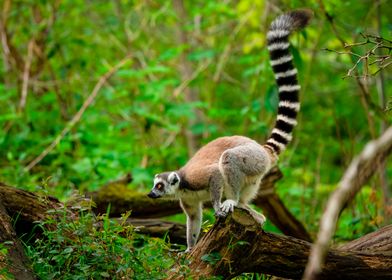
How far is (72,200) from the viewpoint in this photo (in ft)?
16.6

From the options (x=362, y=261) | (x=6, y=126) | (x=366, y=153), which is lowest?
(x=6, y=126)

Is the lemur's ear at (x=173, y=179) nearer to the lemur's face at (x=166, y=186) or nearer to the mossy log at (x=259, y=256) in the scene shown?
the lemur's face at (x=166, y=186)

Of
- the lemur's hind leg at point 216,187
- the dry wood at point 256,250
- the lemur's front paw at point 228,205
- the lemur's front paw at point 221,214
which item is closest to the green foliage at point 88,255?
the dry wood at point 256,250

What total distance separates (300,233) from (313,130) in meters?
6.58

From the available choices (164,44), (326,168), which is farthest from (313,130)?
(164,44)

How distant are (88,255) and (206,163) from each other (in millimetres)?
1763

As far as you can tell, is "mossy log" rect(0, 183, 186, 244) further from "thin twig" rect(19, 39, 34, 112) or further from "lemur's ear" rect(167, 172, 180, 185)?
"thin twig" rect(19, 39, 34, 112)

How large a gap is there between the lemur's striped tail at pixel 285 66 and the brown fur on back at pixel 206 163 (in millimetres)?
455

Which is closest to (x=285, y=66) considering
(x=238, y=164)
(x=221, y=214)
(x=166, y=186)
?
(x=238, y=164)

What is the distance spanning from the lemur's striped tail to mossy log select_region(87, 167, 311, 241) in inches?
27.4

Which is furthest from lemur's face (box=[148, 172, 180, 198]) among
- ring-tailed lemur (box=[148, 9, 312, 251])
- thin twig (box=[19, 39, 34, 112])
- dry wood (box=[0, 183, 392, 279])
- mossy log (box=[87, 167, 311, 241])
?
thin twig (box=[19, 39, 34, 112])

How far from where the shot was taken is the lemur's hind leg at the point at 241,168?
553 centimetres

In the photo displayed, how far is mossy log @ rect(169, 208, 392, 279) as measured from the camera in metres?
4.35

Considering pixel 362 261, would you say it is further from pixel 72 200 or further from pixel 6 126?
pixel 6 126
